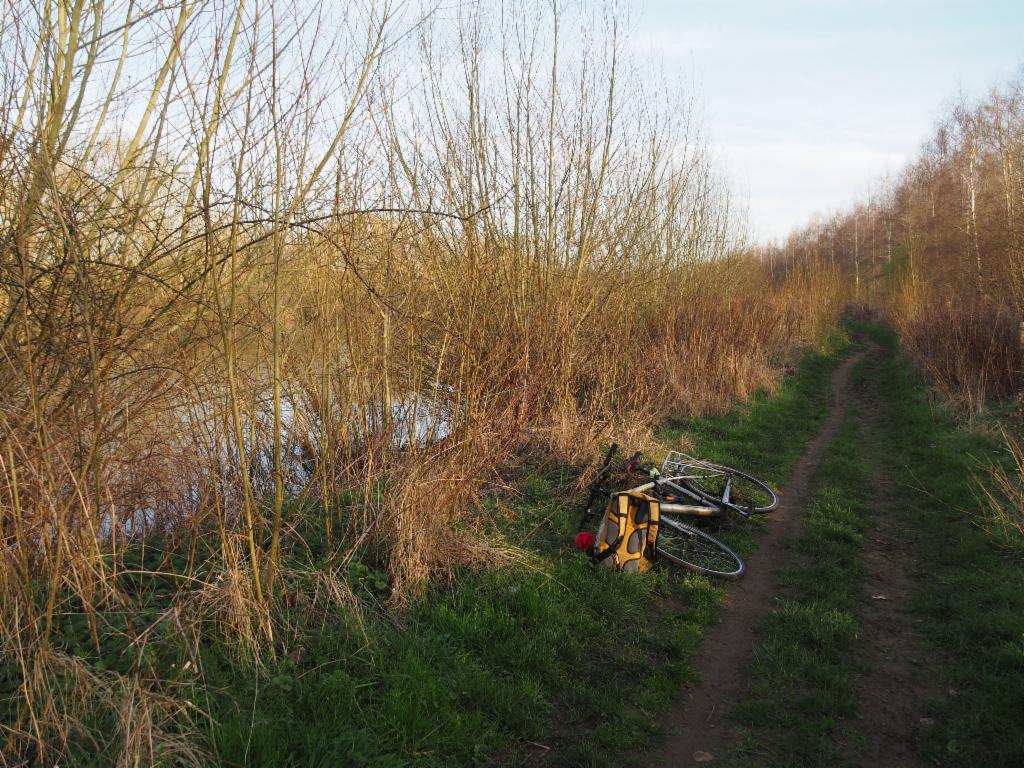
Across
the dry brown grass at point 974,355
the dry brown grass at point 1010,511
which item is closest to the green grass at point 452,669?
the dry brown grass at point 1010,511

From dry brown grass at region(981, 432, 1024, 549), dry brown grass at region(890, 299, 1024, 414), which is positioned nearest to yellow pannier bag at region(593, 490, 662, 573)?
dry brown grass at region(981, 432, 1024, 549)

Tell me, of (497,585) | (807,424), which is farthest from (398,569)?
(807,424)

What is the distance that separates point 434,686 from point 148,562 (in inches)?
78.8

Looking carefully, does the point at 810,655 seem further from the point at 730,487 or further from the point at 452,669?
the point at 730,487

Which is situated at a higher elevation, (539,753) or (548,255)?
(548,255)

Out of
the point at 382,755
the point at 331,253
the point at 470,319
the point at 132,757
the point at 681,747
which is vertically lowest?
the point at 681,747

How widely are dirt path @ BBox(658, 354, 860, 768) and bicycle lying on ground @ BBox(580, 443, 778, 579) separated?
186mm

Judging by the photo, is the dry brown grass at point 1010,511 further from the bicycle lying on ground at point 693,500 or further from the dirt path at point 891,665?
the bicycle lying on ground at point 693,500

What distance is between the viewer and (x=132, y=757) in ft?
7.84

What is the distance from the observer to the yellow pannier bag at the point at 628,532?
16.2 ft

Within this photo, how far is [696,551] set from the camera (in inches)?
218

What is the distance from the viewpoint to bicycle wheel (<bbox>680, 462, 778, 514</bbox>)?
6.44 meters

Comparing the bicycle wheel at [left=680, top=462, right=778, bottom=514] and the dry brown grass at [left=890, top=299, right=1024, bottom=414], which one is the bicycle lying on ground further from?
the dry brown grass at [left=890, top=299, right=1024, bottom=414]

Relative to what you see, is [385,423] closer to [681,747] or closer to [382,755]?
[382,755]
